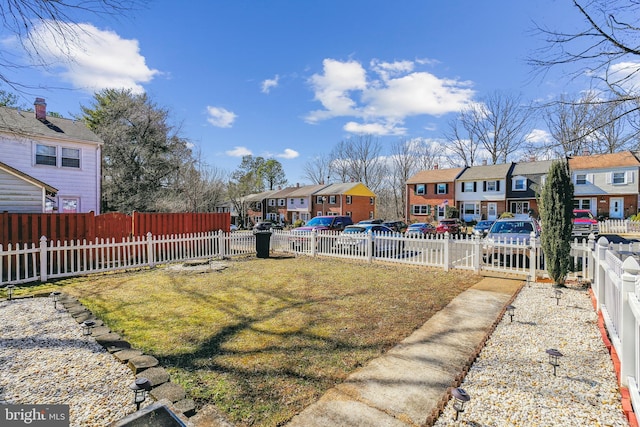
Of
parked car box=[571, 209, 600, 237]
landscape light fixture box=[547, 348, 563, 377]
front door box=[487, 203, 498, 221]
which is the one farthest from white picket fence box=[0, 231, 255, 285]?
front door box=[487, 203, 498, 221]

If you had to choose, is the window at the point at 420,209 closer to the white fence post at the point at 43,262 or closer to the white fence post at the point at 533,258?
the white fence post at the point at 533,258

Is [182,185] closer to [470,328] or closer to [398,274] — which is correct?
[398,274]

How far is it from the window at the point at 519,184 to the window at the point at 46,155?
3896 centimetres

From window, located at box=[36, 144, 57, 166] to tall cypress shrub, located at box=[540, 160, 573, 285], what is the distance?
2145 cm

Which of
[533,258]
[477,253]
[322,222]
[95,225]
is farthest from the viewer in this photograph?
[322,222]

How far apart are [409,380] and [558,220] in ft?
21.7

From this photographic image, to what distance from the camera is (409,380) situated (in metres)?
3.41

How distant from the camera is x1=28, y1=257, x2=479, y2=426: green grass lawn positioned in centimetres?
328

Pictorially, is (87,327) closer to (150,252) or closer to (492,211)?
(150,252)

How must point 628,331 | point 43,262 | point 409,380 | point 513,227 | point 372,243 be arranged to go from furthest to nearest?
point 513,227 → point 372,243 → point 43,262 → point 409,380 → point 628,331

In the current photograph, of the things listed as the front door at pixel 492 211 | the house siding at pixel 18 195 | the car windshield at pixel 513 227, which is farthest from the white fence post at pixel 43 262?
the front door at pixel 492 211

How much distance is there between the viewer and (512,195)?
3278 centimetres

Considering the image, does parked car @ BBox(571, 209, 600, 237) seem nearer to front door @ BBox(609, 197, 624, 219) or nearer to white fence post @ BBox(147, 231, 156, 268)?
front door @ BBox(609, 197, 624, 219)

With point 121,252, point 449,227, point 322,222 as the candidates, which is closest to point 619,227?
point 449,227
